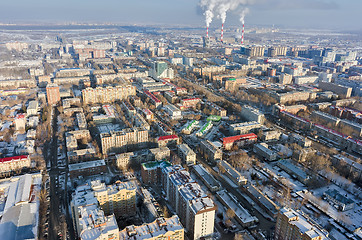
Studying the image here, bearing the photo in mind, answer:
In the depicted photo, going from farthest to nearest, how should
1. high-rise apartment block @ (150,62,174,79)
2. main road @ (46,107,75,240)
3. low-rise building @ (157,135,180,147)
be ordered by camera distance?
1. high-rise apartment block @ (150,62,174,79)
2. low-rise building @ (157,135,180,147)
3. main road @ (46,107,75,240)

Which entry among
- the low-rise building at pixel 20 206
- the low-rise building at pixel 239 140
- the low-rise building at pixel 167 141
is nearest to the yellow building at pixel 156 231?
the low-rise building at pixel 20 206

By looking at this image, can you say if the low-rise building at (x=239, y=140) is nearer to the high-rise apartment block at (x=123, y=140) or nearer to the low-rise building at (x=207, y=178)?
the low-rise building at (x=207, y=178)

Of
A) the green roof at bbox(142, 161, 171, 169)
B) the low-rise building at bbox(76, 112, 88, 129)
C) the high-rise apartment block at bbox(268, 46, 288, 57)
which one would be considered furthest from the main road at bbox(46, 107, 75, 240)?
the high-rise apartment block at bbox(268, 46, 288, 57)

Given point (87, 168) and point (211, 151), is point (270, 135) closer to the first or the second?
point (211, 151)

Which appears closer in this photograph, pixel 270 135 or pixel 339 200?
pixel 339 200

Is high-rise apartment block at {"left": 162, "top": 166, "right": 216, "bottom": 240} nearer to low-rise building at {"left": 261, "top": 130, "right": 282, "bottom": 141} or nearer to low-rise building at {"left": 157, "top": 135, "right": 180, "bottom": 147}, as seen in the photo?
low-rise building at {"left": 157, "top": 135, "right": 180, "bottom": 147}

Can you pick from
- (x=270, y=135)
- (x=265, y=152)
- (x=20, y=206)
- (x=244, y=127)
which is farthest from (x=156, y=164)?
(x=270, y=135)

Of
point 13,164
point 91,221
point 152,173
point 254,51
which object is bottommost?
point 13,164
